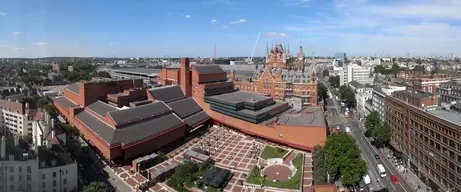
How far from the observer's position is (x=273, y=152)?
58.2 metres

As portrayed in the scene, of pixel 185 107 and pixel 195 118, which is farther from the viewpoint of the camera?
pixel 185 107

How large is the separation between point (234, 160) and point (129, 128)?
68.0 ft

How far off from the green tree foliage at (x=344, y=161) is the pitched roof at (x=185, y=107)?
36.4 meters

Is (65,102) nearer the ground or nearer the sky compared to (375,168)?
nearer the sky

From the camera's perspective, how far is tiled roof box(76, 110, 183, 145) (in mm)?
51791

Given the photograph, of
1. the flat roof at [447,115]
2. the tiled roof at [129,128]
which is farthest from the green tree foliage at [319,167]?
the tiled roof at [129,128]

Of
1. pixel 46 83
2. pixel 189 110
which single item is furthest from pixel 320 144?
pixel 46 83

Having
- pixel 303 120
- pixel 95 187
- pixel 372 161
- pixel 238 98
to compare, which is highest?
pixel 238 98

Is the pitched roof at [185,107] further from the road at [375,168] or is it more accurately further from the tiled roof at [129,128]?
the road at [375,168]

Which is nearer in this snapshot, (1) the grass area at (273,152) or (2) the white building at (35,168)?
(2) the white building at (35,168)

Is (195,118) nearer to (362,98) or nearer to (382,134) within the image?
(382,134)

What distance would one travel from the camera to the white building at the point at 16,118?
6147 cm

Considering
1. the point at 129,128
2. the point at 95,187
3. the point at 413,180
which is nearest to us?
the point at 95,187

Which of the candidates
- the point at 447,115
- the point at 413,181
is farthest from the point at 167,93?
the point at 447,115
